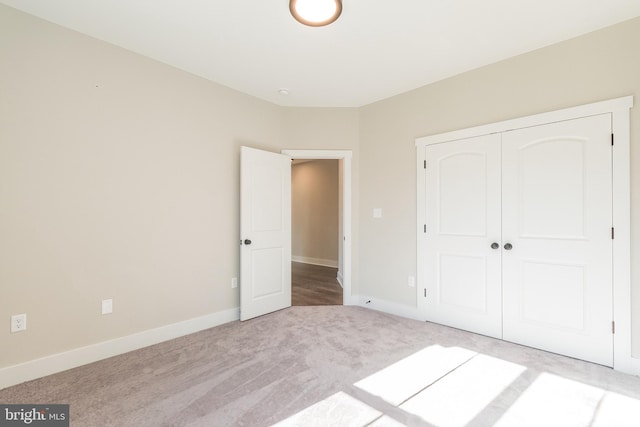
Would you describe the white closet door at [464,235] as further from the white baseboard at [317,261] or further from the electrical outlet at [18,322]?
the white baseboard at [317,261]

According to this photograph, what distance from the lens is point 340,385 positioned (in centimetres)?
206

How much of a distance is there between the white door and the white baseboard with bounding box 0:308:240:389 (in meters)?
0.44

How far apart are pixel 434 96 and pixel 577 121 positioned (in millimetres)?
1325

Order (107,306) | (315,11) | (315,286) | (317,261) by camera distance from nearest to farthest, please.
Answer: (315,11)
(107,306)
(315,286)
(317,261)

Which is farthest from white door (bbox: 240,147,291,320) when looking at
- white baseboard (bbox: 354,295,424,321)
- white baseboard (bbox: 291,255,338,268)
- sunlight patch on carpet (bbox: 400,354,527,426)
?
white baseboard (bbox: 291,255,338,268)

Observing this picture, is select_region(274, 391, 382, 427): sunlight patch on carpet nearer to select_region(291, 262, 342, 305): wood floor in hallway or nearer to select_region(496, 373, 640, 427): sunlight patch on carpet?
select_region(496, 373, 640, 427): sunlight patch on carpet

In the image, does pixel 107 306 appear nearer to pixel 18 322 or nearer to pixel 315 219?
pixel 18 322

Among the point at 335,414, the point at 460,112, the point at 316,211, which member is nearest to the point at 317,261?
the point at 316,211

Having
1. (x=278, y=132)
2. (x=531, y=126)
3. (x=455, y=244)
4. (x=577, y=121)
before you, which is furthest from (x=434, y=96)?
(x=278, y=132)

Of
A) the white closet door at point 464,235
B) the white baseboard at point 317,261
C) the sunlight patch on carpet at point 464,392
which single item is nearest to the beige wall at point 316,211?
the white baseboard at point 317,261

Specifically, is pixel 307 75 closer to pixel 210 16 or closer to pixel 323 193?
pixel 210 16

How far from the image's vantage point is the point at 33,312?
2186 millimetres

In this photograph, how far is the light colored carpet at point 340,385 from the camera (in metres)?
1.74

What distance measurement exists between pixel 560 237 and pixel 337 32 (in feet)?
8.28
